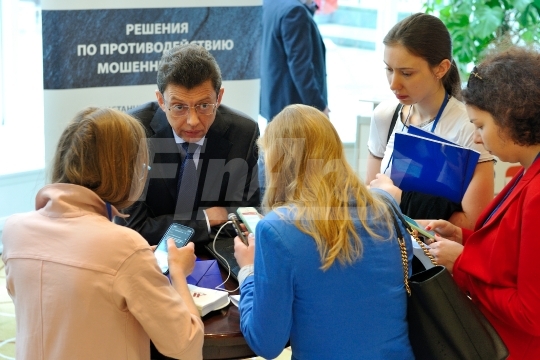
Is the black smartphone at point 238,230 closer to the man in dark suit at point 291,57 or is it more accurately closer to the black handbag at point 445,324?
the black handbag at point 445,324

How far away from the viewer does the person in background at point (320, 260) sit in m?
1.75

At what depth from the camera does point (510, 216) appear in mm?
1854

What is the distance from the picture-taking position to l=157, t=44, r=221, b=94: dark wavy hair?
101 inches

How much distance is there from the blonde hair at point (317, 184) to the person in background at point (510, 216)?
315mm

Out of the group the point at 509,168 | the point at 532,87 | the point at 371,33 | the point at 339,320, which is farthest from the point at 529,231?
the point at 371,33

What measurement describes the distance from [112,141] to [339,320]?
72 centimetres

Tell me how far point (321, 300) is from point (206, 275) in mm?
550

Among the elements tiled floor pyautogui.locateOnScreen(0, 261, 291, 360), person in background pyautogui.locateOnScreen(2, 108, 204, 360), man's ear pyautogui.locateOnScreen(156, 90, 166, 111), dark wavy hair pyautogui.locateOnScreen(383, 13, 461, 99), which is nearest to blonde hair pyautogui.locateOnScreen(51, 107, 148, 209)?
person in background pyautogui.locateOnScreen(2, 108, 204, 360)

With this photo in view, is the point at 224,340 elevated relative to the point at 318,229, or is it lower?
lower

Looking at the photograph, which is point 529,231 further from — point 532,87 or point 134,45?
point 134,45

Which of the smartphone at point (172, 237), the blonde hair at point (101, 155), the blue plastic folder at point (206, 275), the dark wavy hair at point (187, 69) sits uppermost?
the dark wavy hair at point (187, 69)

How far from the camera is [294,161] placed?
6.06 feet

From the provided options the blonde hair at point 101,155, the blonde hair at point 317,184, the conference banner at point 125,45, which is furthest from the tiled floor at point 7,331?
the blonde hair at point 101,155

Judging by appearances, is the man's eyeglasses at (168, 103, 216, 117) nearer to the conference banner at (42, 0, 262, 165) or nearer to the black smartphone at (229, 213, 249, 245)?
the black smartphone at (229, 213, 249, 245)
